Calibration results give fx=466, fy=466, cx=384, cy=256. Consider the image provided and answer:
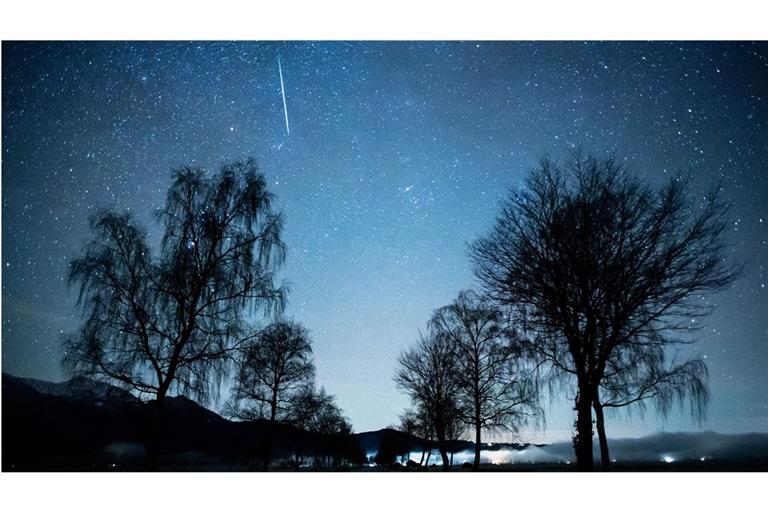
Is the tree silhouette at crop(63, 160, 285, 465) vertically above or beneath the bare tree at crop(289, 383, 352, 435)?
above

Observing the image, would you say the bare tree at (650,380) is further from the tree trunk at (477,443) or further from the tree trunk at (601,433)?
the tree trunk at (477,443)

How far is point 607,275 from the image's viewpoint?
966 centimetres

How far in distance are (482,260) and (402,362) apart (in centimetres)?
1078

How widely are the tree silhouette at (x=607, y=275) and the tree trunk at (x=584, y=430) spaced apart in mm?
20

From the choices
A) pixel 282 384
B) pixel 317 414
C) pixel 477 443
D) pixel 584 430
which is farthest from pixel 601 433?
pixel 317 414

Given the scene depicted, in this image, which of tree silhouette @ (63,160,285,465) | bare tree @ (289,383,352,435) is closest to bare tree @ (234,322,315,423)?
bare tree @ (289,383,352,435)

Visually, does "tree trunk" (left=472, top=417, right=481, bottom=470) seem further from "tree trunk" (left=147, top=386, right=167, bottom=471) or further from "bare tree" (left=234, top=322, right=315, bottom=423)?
"tree trunk" (left=147, top=386, right=167, bottom=471)

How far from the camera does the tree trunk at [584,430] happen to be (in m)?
9.57

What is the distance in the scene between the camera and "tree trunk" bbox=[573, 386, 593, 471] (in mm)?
9570

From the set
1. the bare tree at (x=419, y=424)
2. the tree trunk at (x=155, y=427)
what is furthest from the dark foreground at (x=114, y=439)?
the bare tree at (x=419, y=424)

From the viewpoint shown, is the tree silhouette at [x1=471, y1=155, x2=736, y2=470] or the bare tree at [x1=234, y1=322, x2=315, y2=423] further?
the bare tree at [x1=234, y1=322, x2=315, y2=423]

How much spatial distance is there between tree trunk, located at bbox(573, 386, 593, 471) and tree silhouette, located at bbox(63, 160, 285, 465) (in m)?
7.16

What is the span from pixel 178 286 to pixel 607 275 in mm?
9416
